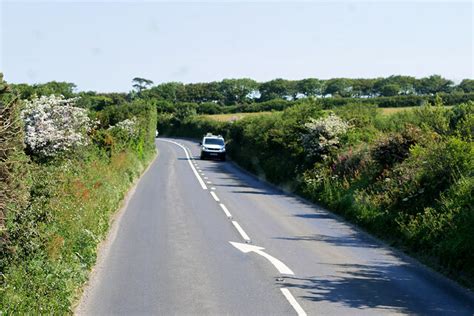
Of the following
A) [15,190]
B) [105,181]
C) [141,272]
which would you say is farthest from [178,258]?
[105,181]

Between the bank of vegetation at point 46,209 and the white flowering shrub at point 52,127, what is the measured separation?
0.12 feet

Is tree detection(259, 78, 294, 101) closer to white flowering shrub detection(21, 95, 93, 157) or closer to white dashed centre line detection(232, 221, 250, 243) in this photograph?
white flowering shrub detection(21, 95, 93, 157)

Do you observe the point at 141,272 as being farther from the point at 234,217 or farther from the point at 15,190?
the point at 234,217

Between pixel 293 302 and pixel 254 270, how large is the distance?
2.37m

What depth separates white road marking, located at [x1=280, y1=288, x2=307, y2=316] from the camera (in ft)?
29.5

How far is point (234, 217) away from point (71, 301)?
1022 cm

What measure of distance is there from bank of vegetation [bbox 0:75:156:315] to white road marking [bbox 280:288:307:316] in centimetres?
329

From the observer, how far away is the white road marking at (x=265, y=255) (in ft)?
39.0

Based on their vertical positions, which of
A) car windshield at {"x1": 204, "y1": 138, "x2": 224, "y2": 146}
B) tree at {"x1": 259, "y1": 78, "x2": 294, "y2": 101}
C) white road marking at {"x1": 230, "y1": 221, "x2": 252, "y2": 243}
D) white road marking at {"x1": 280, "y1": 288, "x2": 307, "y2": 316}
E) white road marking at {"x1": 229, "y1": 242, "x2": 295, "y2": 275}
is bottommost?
white road marking at {"x1": 230, "y1": 221, "x2": 252, "y2": 243}

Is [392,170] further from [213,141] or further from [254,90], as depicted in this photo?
[254,90]

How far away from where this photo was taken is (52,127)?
23.6m

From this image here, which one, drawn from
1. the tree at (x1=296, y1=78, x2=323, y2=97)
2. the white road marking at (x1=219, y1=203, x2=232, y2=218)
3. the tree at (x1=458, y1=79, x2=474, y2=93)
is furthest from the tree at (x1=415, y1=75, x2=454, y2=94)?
the white road marking at (x1=219, y1=203, x2=232, y2=218)

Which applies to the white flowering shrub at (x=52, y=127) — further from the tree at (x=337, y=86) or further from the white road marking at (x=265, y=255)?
the tree at (x=337, y=86)

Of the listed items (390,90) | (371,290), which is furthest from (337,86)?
(371,290)
